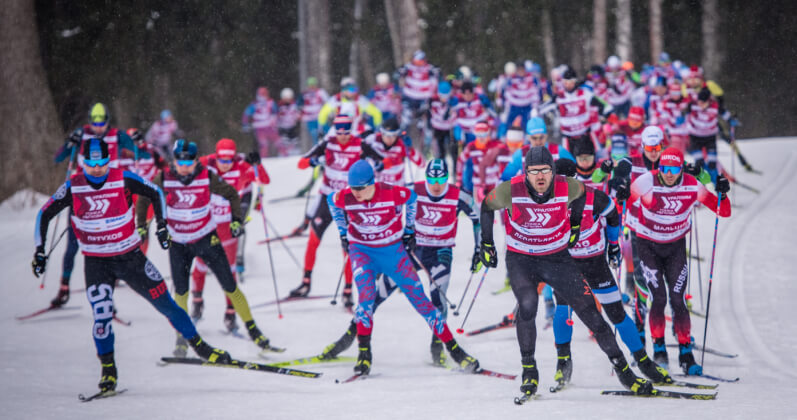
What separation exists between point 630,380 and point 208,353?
357 centimetres

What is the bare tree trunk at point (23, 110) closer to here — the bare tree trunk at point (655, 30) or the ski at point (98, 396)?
the ski at point (98, 396)

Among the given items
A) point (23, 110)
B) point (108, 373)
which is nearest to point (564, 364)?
point (108, 373)

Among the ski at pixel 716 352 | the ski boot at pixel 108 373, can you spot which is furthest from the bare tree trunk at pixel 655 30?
the ski boot at pixel 108 373

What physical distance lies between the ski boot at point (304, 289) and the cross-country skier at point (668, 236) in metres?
4.24

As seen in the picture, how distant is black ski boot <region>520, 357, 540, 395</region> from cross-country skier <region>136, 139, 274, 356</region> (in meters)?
2.91

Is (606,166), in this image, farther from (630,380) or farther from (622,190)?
(630,380)

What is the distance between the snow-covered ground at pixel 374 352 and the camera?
18.1 ft

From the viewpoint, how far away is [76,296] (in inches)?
385

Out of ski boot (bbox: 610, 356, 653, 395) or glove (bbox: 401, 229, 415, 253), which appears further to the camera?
glove (bbox: 401, 229, 415, 253)

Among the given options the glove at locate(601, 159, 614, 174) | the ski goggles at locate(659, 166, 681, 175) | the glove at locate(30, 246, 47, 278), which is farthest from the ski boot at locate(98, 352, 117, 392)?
the ski goggles at locate(659, 166, 681, 175)

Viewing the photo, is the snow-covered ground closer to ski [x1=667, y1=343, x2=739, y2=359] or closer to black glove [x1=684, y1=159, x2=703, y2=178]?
ski [x1=667, y1=343, x2=739, y2=359]

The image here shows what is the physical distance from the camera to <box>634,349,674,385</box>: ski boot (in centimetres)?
563

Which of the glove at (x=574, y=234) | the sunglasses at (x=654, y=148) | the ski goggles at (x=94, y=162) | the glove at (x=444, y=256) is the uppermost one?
the sunglasses at (x=654, y=148)

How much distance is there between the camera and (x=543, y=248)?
547 centimetres
